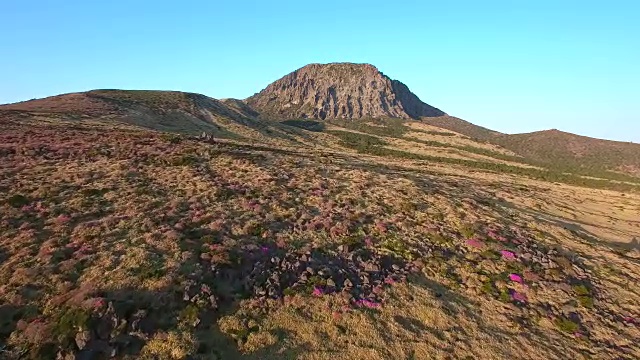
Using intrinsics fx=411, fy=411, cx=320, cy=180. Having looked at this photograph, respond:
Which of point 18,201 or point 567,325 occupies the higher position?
point 18,201

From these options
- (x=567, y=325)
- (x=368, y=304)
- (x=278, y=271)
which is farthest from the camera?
(x=278, y=271)

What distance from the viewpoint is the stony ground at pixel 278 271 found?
68.3 feet

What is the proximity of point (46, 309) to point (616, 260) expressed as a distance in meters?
47.1

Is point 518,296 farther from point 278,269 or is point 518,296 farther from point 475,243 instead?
point 278,269

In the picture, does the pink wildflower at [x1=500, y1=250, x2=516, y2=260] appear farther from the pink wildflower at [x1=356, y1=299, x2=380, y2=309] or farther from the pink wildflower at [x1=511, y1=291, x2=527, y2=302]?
the pink wildflower at [x1=356, y1=299, x2=380, y2=309]

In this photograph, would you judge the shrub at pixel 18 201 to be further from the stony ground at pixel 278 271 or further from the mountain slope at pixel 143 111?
the mountain slope at pixel 143 111

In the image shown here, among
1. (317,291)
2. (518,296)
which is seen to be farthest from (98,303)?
(518,296)

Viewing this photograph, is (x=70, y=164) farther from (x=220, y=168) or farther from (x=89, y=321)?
(x=89, y=321)

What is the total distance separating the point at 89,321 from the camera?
784 inches

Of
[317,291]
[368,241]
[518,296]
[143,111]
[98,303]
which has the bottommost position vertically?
[518,296]

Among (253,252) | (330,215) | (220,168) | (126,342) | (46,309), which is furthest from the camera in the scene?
(220,168)

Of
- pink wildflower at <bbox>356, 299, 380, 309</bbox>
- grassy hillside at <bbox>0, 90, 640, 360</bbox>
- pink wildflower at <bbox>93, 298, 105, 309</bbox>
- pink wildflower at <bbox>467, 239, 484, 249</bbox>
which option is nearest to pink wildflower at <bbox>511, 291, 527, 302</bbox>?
grassy hillside at <bbox>0, 90, 640, 360</bbox>

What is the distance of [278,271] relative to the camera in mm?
27344

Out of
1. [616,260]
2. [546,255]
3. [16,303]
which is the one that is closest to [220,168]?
[16,303]
